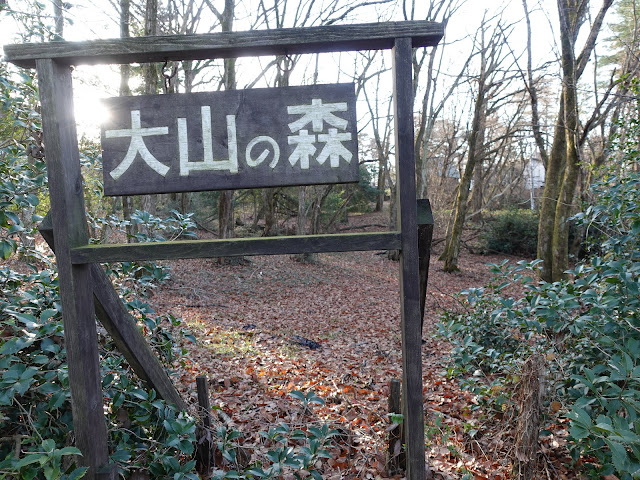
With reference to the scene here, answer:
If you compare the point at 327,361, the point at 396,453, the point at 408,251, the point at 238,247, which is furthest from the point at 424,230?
the point at 327,361

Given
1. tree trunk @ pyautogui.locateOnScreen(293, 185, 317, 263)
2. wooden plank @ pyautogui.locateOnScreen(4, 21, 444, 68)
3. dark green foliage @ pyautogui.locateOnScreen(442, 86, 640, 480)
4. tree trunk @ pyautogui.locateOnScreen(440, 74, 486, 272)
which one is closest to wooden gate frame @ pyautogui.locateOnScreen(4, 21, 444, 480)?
wooden plank @ pyautogui.locateOnScreen(4, 21, 444, 68)

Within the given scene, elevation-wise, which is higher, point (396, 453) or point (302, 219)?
point (302, 219)

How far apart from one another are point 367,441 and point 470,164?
11.5 meters

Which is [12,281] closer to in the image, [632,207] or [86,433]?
[86,433]

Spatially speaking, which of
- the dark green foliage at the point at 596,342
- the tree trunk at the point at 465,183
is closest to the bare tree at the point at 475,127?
the tree trunk at the point at 465,183

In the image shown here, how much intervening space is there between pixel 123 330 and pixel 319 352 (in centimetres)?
420

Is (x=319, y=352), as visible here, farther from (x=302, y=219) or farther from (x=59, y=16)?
(x=302, y=219)

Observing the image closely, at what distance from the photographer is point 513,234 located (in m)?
16.8

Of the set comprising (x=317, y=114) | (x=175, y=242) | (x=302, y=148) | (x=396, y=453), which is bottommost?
(x=396, y=453)

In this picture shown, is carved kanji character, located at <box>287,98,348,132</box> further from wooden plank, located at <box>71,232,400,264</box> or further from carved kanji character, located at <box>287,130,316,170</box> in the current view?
wooden plank, located at <box>71,232,400,264</box>

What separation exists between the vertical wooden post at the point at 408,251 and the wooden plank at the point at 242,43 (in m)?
0.08

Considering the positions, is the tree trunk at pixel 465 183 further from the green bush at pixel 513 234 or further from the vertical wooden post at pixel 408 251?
the vertical wooden post at pixel 408 251

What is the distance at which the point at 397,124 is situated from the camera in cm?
196

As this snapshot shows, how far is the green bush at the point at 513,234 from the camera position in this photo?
16.5 metres
